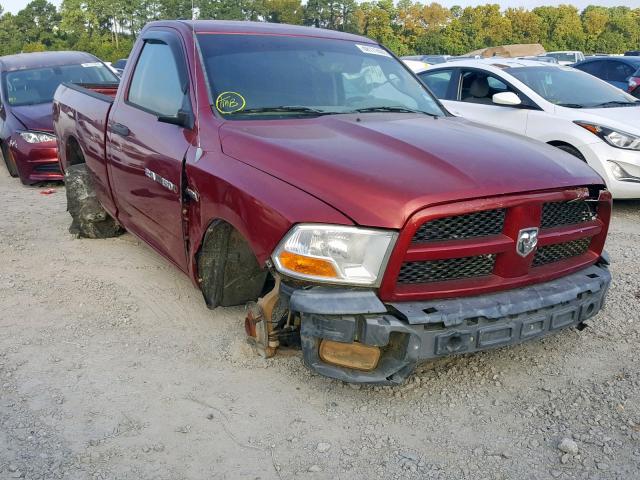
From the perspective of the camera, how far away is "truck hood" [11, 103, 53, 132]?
825 cm

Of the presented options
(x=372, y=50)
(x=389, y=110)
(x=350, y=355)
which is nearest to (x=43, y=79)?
(x=372, y=50)

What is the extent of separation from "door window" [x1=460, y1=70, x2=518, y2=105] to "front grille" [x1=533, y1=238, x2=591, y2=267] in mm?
4600

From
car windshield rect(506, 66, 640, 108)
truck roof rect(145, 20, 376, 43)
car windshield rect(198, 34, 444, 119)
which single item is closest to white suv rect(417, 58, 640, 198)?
car windshield rect(506, 66, 640, 108)

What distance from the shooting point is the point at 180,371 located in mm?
3438

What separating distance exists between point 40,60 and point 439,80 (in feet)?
19.1

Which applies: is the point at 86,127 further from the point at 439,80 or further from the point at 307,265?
the point at 439,80

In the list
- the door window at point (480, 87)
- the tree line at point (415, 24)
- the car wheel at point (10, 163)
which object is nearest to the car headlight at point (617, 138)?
the door window at point (480, 87)

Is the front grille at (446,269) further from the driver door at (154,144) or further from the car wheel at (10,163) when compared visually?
the car wheel at (10,163)

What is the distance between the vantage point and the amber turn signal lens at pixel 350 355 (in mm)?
2832

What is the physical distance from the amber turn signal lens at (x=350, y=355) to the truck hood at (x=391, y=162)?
0.57m

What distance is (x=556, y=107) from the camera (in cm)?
703

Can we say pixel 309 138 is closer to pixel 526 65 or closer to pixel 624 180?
pixel 624 180

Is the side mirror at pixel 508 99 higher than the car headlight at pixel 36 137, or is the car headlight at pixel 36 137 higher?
the side mirror at pixel 508 99

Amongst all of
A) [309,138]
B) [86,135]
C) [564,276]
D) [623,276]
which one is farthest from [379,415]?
[86,135]
